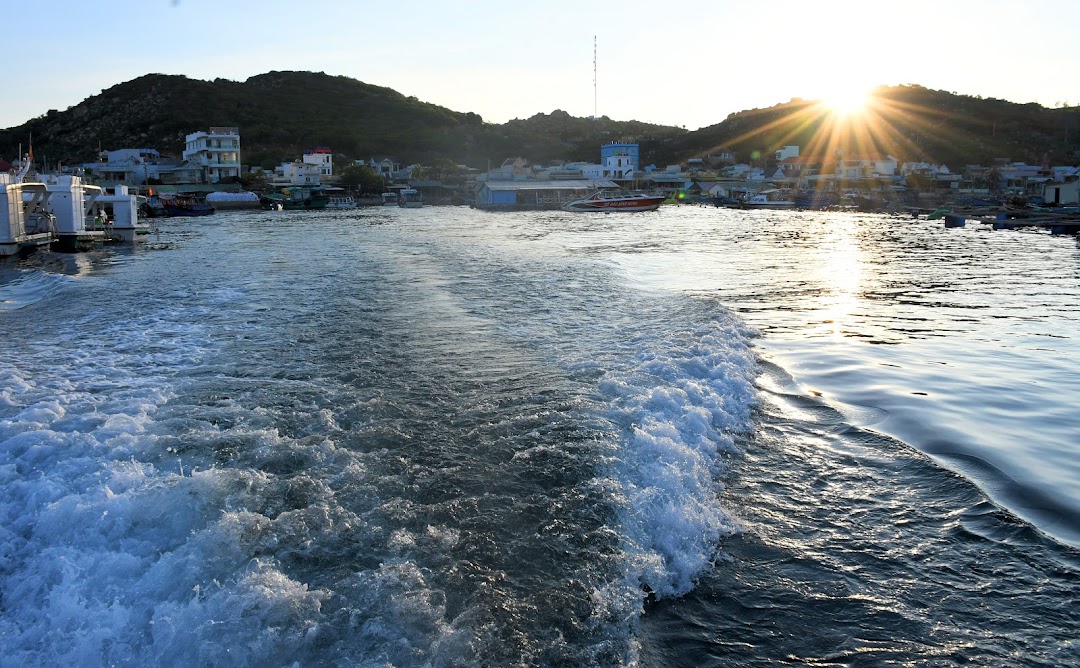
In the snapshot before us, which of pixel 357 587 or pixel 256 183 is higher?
pixel 256 183

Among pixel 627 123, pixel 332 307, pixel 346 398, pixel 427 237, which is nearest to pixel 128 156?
pixel 427 237

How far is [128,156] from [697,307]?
218 ft

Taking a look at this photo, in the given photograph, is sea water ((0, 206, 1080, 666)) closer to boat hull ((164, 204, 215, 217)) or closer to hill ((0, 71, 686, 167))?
boat hull ((164, 204, 215, 217))

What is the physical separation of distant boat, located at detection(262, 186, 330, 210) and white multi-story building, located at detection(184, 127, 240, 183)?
45.9ft

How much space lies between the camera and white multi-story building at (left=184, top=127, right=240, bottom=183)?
2488 inches

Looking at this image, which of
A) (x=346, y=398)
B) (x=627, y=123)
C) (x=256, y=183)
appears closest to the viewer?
(x=346, y=398)

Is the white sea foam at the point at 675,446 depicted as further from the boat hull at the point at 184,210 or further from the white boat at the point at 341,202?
the white boat at the point at 341,202

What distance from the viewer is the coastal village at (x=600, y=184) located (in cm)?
4431

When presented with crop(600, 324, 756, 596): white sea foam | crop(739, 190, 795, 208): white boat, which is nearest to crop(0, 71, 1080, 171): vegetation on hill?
crop(739, 190, 795, 208): white boat

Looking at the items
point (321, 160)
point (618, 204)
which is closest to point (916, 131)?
point (618, 204)

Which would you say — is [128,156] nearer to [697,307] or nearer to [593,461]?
[697,307]

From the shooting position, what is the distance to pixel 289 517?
358cm

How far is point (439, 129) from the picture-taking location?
97625 mm

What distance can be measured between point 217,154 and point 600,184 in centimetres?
3497
